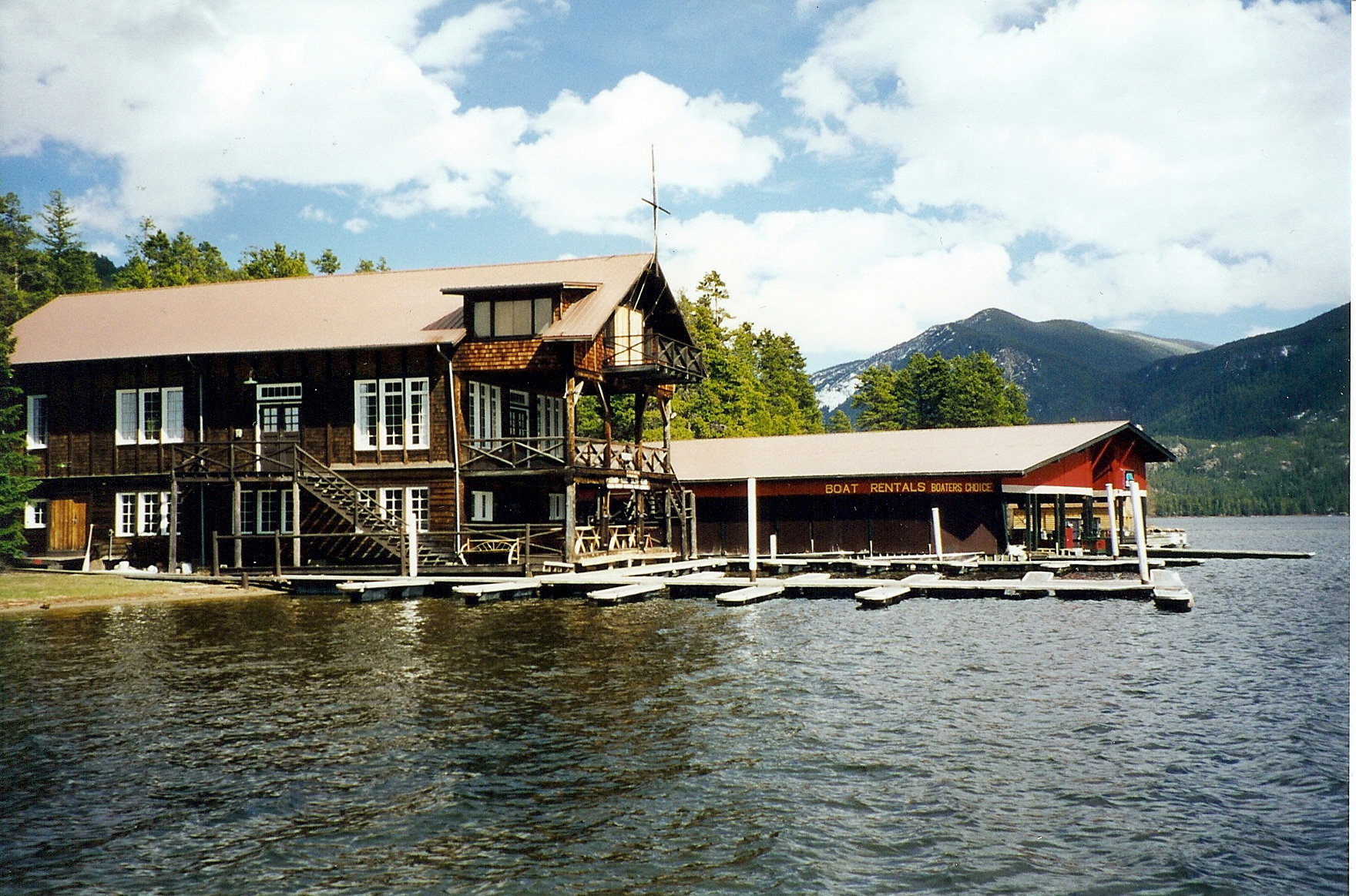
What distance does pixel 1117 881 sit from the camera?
957cm

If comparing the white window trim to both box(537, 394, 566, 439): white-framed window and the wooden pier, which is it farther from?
box(537, 394, 566, 439): white-framed window

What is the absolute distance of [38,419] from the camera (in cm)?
4225

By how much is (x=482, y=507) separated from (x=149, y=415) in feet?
42.9

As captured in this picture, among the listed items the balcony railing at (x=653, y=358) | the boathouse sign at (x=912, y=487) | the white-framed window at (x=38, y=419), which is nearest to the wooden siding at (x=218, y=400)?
the white-framed window at (x=38, y=419)

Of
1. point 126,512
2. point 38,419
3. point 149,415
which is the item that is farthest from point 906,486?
point 38,419

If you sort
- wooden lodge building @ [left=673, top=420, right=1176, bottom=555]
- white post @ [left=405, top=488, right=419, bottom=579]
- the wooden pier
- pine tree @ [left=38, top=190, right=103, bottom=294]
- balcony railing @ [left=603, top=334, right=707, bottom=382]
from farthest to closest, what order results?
pine tree @ [left=38, top=190, right=103, bottom=294] → wooden lodge building @ [left=673, top=420, right=1176, bottom=555] → balcony railing @ [left=603, top=334, right=707, bottom=382] → white post @ [left=405, top=488, right=419, bottom=579] → the wooden pier

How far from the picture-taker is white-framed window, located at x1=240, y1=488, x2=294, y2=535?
131ft

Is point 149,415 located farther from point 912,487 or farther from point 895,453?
point 895,453

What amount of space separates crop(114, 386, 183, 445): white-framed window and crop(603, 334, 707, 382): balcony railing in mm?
16009

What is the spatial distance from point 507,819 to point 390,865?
151 cm

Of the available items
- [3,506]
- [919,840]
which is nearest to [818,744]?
[919,840]

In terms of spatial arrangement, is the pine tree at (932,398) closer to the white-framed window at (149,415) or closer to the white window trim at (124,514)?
the white-framed window at (149,415)

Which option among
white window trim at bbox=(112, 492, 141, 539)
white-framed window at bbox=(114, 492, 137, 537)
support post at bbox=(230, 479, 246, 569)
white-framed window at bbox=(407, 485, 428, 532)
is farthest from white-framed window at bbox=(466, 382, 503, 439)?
white-framed window at bbox=(114, 492, 137, 537)

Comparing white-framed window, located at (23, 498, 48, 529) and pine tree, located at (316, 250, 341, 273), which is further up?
pine tree, located at (316, 250, 341, 273)
